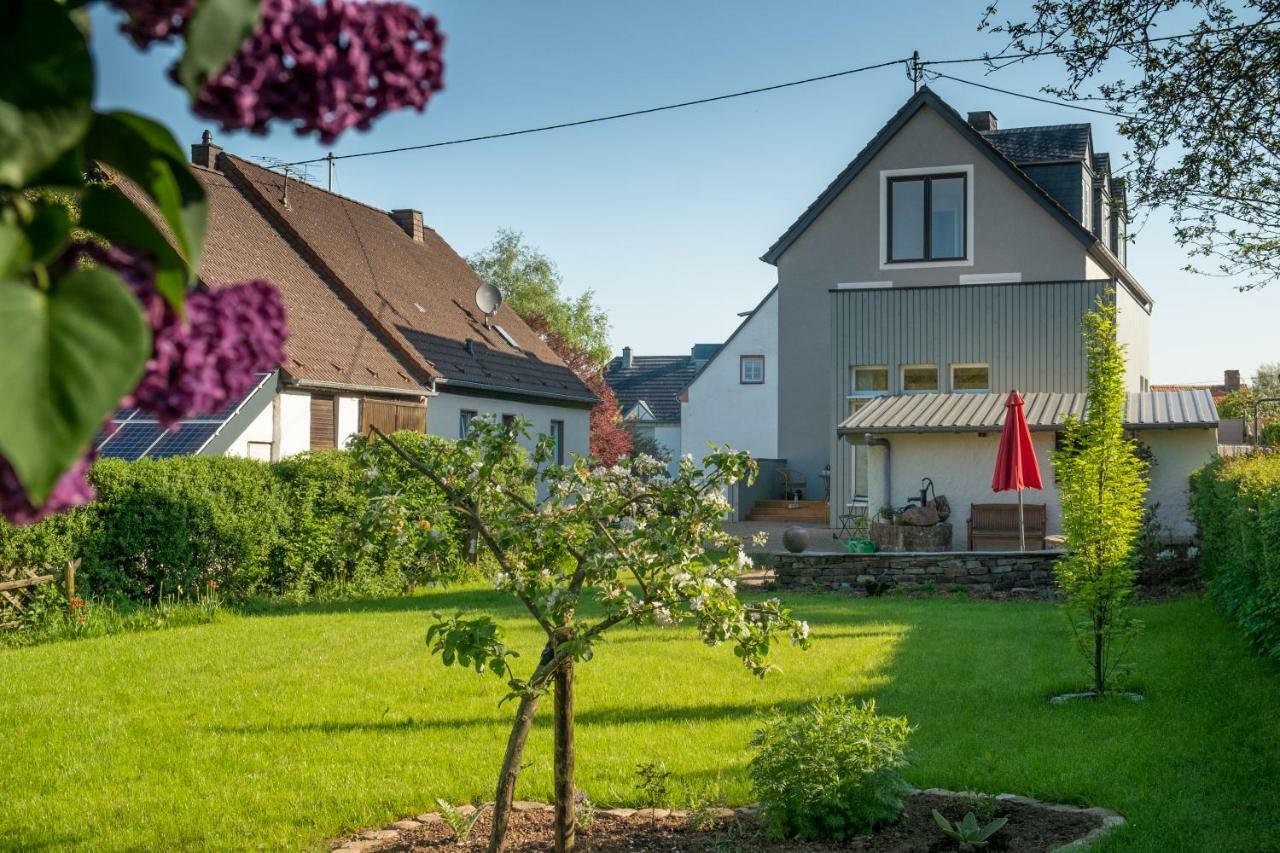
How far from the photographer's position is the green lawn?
20.9ft

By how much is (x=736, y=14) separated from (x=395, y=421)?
13.7 m

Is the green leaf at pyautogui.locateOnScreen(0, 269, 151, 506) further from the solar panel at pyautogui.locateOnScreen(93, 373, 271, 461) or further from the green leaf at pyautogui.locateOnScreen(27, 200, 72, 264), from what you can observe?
the solar panel at pyautogui.locateOnScreen(93, 373, 271, 461)

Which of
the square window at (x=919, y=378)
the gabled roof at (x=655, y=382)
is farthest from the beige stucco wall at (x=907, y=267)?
the gabled roof at (x=655, y=382)

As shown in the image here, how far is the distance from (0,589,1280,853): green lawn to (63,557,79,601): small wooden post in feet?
3.18

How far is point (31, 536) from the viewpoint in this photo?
41.1 ft

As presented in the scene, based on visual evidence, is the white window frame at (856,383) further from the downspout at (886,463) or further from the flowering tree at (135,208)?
the flowering tree at (135,208)

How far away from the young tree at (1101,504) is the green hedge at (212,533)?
5954 millimetres

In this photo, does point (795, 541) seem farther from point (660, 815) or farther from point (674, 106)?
point (660, 815)

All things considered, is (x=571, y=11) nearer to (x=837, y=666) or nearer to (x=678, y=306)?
(x=837, y=666)

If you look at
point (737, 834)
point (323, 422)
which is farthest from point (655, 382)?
point (737, 834)

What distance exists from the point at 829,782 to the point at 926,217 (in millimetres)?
20567

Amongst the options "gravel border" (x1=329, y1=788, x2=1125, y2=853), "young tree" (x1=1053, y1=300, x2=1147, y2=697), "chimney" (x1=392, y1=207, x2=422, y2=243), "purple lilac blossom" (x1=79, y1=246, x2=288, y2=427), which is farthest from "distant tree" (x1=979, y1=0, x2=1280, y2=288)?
"chimney" (x1=392, y1=207, x2=422, y2=243)

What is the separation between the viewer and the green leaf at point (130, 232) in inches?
42.6

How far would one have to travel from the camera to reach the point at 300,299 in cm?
2462
